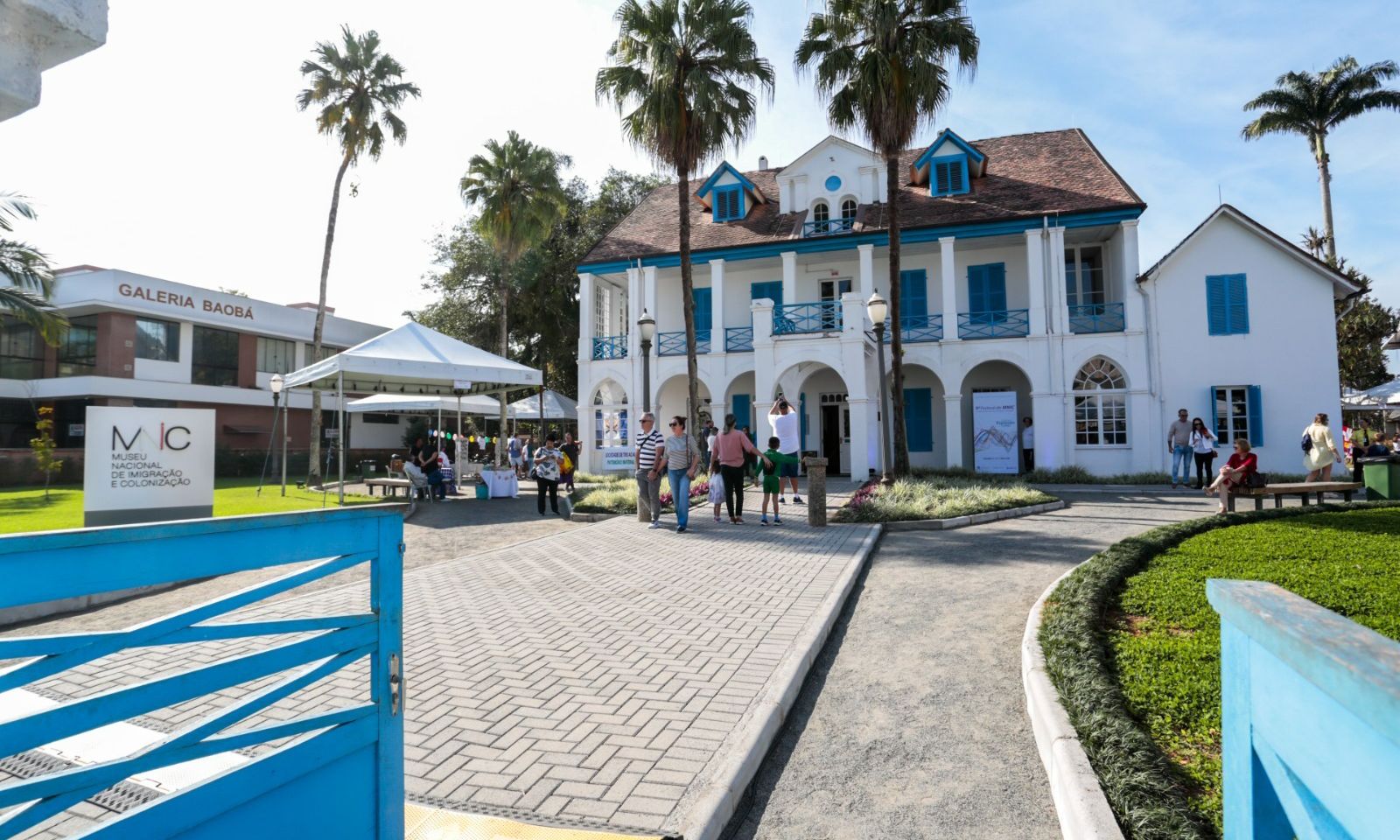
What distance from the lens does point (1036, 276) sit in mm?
20047

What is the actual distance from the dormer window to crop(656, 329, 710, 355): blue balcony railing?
15.0 feet

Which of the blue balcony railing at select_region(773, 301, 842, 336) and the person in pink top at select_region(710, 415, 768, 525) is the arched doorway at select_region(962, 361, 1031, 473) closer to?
the blue balcony railing at select_region(773, 301, 842, 336)

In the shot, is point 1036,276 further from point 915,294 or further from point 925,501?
point 925,501

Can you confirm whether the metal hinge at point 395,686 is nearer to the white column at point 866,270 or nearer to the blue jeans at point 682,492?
the blue jeans at point 682,492

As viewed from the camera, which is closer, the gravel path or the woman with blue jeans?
the gravel path

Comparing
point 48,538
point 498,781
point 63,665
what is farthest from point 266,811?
point 498,781

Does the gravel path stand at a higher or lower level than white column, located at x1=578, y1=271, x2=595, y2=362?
lower

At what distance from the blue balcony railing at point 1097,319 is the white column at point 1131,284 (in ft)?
1.37

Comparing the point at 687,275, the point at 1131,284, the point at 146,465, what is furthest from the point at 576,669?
the point at 1131,284

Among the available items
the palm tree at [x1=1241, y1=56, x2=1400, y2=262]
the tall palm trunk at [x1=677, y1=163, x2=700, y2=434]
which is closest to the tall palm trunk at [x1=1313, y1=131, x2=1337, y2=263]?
the palm tree at [x1=1241, y1=56, x2=1400, y2=262]

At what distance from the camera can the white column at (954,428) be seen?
2042cm

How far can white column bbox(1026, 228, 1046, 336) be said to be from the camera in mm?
19969

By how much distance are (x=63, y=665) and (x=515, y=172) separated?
1120 inches

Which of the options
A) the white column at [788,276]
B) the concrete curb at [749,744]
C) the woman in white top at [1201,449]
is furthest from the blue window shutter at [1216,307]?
the concrete curb at [749,744]
